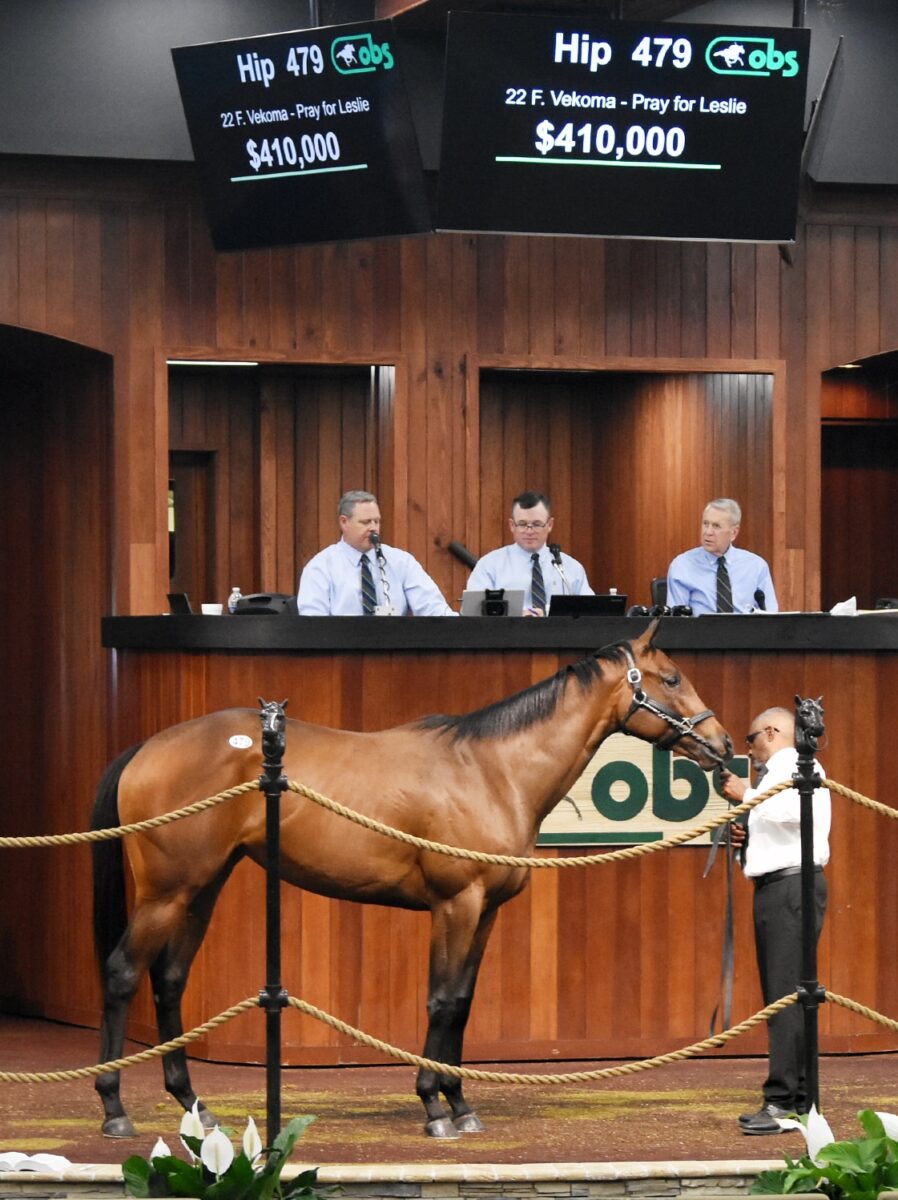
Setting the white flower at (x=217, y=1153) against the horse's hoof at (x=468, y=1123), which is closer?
the white flower at (x=217, y=1153)

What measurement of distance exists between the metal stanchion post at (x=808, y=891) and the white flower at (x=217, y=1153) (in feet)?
5.26

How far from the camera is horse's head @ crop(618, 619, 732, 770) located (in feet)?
20.6

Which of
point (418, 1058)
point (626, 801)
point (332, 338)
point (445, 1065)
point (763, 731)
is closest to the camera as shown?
point (418, 1058)

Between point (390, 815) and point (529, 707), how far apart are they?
54 cm

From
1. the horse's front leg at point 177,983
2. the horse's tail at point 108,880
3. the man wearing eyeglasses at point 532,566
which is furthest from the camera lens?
the man wearing eyeglasses at point 532,566

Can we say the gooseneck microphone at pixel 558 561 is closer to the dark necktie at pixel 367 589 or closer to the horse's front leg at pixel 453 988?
the dark necktie at pixel 367 589

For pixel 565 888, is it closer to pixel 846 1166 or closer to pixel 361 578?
pixel 361 578

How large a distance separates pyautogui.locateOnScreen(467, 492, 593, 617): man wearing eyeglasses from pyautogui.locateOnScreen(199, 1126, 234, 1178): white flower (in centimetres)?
388

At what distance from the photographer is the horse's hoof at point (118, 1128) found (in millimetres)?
5977

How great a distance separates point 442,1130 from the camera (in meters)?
6.04

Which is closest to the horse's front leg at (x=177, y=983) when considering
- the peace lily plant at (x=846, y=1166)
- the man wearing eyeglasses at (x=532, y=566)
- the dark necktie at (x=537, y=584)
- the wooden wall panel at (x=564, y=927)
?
the wooden wall panel at (x=564, y=927)

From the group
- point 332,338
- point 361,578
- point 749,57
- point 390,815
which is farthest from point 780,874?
point 332,338

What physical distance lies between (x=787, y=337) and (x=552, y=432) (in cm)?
161

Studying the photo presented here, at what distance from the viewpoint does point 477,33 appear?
26.6 feet
